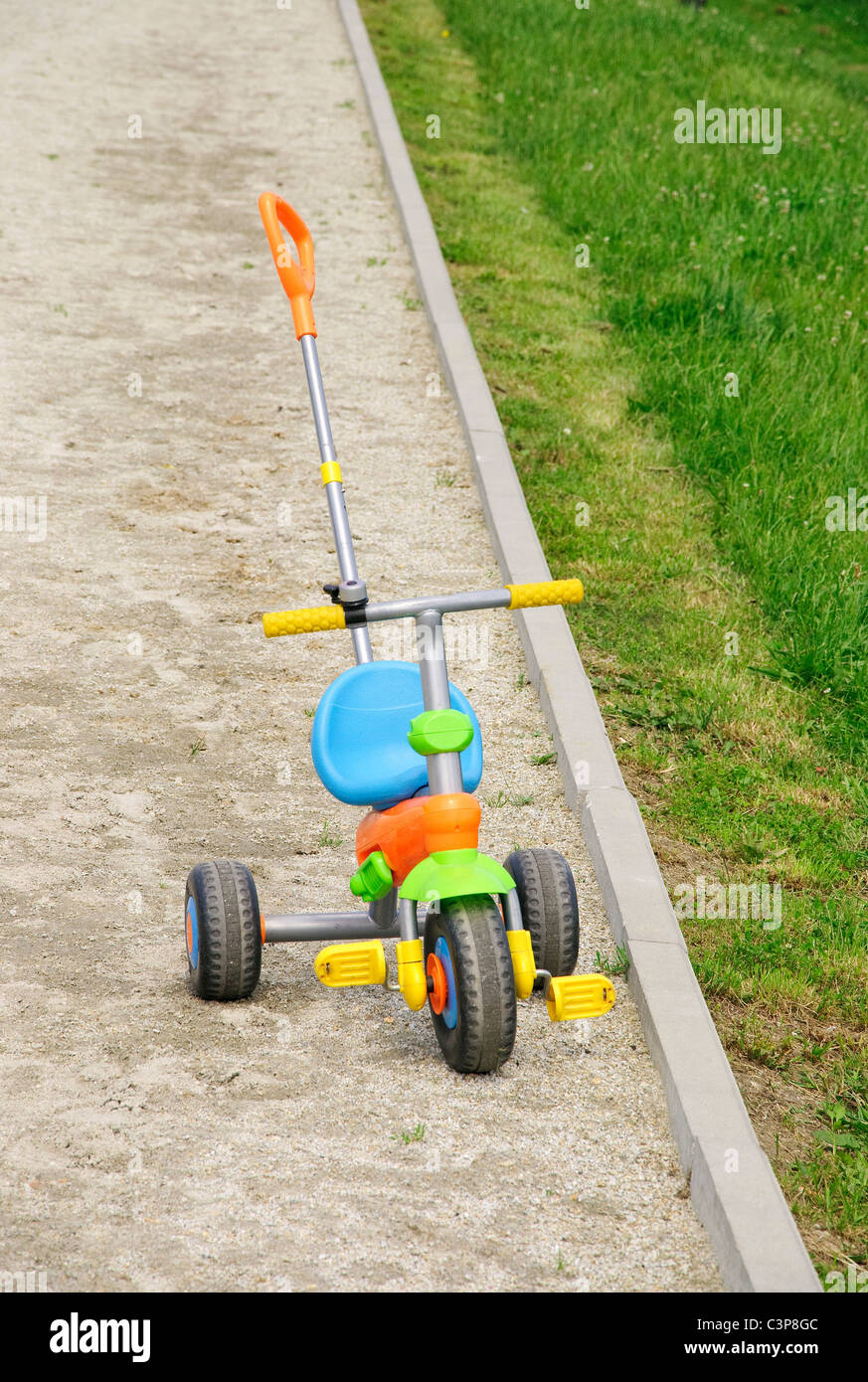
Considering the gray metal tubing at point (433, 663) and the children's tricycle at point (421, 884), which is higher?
the gray metal tubing at point (433, 663)

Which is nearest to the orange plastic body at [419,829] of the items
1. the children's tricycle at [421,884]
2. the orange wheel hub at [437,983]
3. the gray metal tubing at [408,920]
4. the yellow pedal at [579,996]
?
the children's tricycle at [421,884]

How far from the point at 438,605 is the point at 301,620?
0.35m

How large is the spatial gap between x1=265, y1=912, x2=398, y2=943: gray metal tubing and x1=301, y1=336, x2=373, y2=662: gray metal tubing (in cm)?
66

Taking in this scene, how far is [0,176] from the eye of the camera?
10.2 meters

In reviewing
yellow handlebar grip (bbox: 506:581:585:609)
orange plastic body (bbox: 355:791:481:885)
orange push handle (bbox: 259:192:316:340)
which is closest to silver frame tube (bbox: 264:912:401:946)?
orange plastic body (bbox: 355:791:481:885)

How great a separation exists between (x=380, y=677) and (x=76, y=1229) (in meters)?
1.41

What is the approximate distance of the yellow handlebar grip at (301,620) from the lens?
310 cm

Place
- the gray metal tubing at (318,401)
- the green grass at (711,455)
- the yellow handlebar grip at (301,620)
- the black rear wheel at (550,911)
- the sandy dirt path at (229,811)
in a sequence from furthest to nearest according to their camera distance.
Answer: the gray metal tubing at (318,401)
the green grass at (711,455)
the black rear wheel at (550,911)
the yellow handlebar grip at (301,620)
the sandy dirt path at (229,811)

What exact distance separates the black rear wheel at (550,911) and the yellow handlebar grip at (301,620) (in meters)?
0.86

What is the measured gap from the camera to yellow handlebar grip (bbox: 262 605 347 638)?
310 centimetres

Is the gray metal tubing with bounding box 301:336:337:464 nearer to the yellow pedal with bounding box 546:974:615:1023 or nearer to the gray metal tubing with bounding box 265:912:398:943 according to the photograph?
the gray metal tubing with bounding box 265:912:398:943

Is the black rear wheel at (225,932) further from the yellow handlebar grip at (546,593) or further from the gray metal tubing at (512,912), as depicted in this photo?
the yellow handlebar grip at (546,593)

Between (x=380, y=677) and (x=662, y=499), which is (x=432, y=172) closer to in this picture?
(x=662, y=499)
